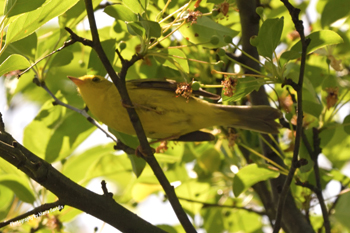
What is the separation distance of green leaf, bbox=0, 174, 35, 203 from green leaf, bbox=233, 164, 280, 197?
173 centimetres

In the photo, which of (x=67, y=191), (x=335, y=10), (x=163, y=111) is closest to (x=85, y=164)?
(x=163, y=111)

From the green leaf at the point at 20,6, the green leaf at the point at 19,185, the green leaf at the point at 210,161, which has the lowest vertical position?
the green leaf at the point at 19,185

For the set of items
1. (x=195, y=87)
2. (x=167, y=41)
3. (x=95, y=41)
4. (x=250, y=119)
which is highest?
(x=167, y=41)

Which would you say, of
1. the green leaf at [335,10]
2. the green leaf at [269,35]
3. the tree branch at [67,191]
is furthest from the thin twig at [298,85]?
the green leaf at [335,10]

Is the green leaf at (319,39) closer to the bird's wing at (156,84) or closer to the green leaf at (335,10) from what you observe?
the green leaf at (335,10)

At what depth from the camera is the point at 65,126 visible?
3.71 metres

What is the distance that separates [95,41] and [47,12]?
33 cm

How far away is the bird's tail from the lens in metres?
3.45

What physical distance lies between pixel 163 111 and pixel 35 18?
1.46 meters

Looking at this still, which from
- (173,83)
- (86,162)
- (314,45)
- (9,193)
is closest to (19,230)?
(9,193)

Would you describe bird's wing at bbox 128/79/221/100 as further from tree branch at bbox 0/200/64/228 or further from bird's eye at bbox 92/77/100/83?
tree branch at bbox 0/200/64/228

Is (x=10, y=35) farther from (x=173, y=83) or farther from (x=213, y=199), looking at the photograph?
(x=213, y=199)

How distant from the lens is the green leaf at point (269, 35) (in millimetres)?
2396

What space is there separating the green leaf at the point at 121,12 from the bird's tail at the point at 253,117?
1.38 metres
